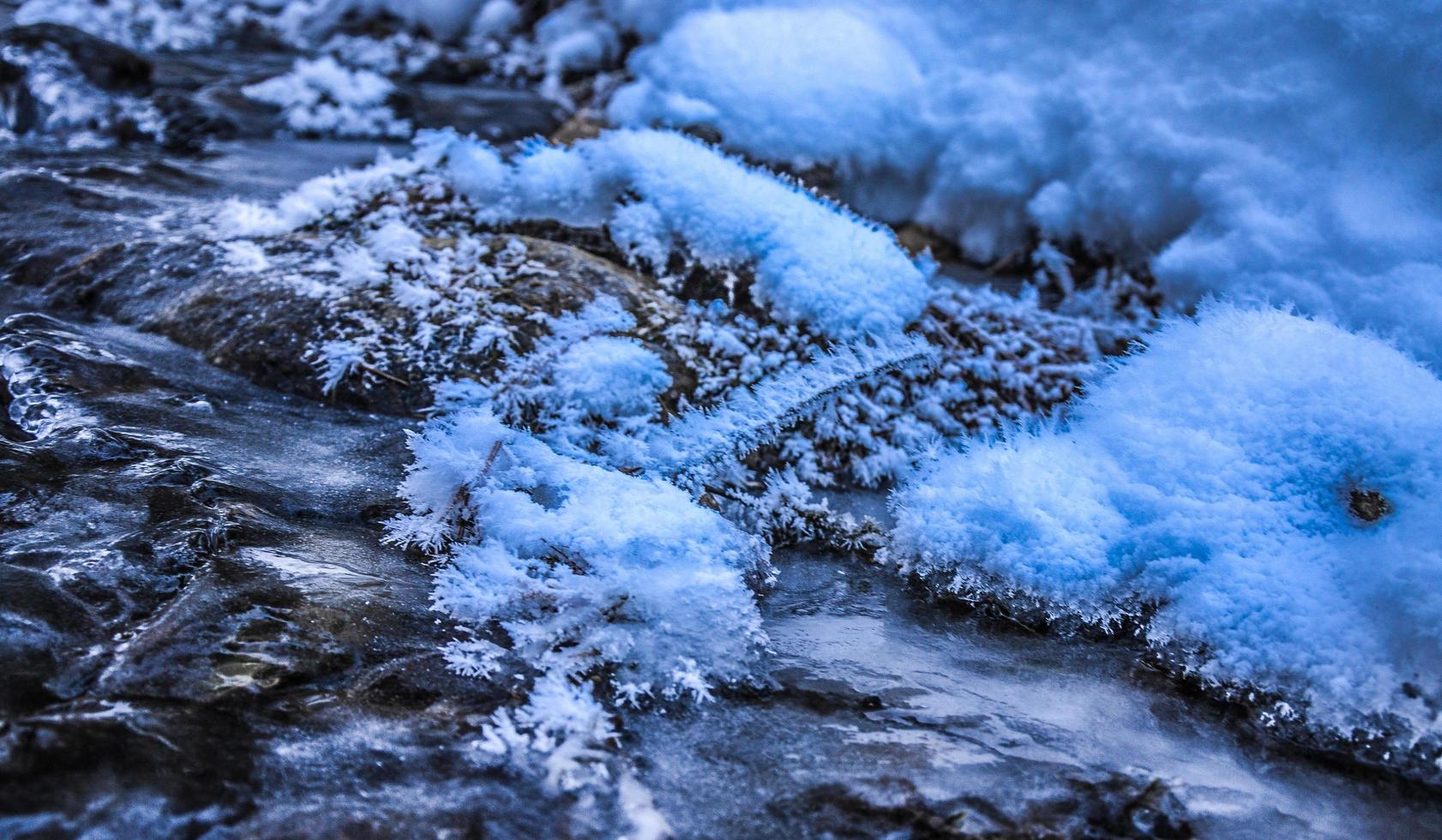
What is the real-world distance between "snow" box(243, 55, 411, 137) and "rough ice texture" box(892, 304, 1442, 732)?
12.8 ft

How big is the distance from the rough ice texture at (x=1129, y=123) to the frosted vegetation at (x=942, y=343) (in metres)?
0.02

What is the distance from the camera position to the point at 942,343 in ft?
10.5

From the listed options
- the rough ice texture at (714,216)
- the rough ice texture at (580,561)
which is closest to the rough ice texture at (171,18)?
the rough ice texture at (714,216)

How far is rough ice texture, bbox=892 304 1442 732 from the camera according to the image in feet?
6.72

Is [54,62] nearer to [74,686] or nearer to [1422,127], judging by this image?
[74,686]

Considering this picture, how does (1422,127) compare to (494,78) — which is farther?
(494,78)

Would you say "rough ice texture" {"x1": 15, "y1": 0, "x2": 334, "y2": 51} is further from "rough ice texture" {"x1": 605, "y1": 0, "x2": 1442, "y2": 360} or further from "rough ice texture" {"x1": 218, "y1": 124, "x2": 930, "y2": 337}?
"rough ice texture" {"x1": 218, "y1": 124, "x2": 930, "y2": 337}

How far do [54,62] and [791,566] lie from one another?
4.70 metres

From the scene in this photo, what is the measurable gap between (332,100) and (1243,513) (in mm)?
4963

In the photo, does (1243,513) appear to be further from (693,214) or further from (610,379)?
(693,214)

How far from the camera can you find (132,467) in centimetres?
217

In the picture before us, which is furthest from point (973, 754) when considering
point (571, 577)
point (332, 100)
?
point (332, 100)

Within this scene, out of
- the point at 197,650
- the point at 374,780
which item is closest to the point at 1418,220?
the point at 374,780

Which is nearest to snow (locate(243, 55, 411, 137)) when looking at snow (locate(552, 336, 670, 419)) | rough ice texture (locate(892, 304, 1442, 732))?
snow (locate(552, 336, 670, 419))
